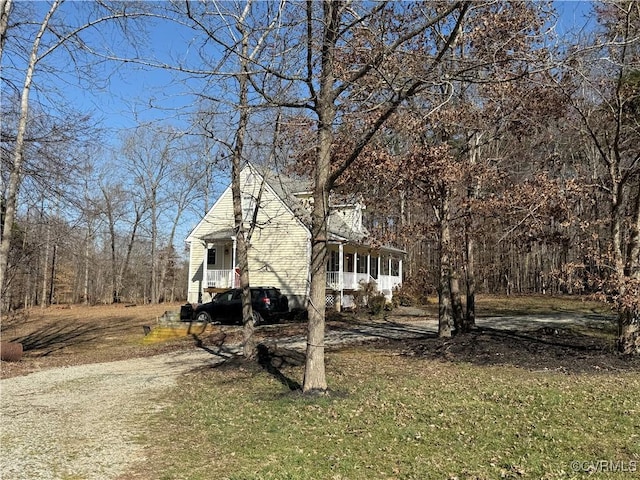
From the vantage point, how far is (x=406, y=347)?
41.3ft

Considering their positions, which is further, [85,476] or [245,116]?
[245,116]

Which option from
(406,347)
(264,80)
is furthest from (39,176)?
(406,347)

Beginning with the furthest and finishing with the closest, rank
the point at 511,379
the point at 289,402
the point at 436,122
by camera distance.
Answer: the point at 436,122 → the point at 511,379 → the point at 289,402

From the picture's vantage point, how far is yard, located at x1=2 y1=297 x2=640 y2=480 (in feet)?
14.8

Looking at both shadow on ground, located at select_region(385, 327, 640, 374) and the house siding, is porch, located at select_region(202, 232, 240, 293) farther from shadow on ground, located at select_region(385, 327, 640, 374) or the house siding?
shadow on ground, located at select_region(385, 327, 640, 374)

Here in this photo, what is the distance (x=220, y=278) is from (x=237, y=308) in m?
6.86

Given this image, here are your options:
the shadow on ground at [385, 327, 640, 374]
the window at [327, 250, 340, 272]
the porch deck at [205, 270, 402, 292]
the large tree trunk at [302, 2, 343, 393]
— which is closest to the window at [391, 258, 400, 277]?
the window at [327, 250, 340, 272]

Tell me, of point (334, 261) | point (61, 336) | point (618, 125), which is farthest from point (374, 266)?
point (618, 125)

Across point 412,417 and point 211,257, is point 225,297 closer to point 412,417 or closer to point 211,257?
point 211,257

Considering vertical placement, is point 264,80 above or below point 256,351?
above

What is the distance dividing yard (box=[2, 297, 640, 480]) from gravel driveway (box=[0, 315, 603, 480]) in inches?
9.4

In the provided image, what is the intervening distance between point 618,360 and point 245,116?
7.98 metres

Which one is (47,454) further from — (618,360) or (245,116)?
(618,360)

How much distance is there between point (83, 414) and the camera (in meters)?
7.27
